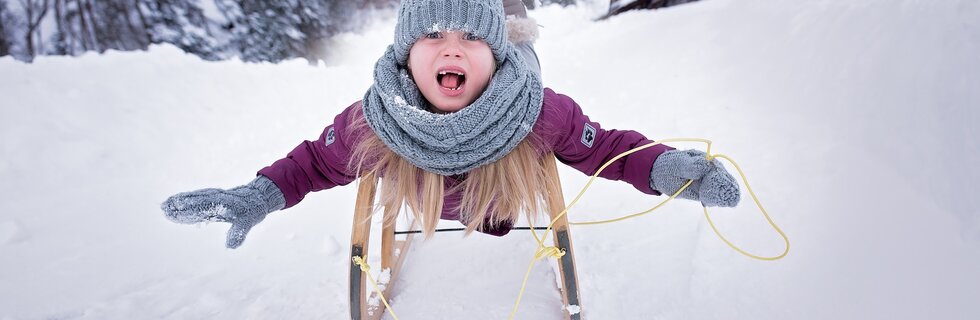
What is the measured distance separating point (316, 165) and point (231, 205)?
0.80 ft

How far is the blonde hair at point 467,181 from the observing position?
107 centimetres

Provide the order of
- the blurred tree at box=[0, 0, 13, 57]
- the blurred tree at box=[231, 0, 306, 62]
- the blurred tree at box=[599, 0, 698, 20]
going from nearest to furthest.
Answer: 1. the blurred tree at box=[0, 0, 13, 57]
2. the blurred tree at box=[231, 0, 306, 62]
3. the blurred tree at box=[599, 0, 698, 20]

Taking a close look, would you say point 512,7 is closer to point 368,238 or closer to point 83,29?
point 368,238

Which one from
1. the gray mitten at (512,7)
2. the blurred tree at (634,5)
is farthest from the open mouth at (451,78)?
the blurred tree at (634,5)

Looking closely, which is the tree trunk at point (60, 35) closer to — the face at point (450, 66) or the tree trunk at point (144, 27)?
the tree trunk at point (144, 27)

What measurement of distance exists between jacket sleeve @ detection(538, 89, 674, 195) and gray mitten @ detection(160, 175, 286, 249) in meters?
0.68

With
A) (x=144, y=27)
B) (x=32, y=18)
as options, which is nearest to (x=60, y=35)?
(x=32, y=18)

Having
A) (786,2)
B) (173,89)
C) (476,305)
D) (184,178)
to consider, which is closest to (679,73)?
(786,2)

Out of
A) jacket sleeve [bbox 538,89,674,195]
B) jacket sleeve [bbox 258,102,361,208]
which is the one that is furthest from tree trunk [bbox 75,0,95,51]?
jacket sleeve [bbox 538,89,674,195]

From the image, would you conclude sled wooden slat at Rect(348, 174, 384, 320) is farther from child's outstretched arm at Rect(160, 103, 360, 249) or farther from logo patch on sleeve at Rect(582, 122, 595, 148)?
logo patch on sleeve at Rect(582, 122, 595, 148)

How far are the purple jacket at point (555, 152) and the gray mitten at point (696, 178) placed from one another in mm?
37

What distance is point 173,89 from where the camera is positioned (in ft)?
8.64

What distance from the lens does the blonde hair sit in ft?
3.52

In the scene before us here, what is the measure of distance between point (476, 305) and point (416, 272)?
28 centimetres
